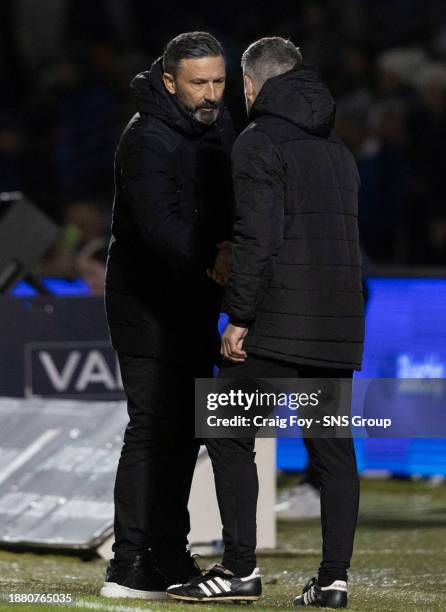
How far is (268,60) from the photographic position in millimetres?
5043

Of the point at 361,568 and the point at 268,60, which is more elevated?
the point at 268,60

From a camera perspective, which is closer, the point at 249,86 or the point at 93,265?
the point at 249,86

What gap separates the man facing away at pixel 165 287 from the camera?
5.27 meters

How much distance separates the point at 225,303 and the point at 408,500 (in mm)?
4738

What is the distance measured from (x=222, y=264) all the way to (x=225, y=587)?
1.06 meters

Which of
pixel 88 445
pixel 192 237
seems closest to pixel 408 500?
pixel 88 445

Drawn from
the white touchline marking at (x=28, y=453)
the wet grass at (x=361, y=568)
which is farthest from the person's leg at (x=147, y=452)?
the white touchline marking at (x=28, y=453)

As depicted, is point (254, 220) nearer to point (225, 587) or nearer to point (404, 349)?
point (225, 587)

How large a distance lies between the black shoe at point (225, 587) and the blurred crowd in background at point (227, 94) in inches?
190

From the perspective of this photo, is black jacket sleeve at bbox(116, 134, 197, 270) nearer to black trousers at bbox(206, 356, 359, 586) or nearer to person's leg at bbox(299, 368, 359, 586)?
black trousers at bbox(206, 356, 359, 586)

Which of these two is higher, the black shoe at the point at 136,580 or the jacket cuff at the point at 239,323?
the jacket cuff at the point at 239,323

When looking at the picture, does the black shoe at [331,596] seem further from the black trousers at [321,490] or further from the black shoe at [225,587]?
the black shoe at [225,587]

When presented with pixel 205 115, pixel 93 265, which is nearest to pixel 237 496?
pixel 205 115

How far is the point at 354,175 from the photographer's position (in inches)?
202
